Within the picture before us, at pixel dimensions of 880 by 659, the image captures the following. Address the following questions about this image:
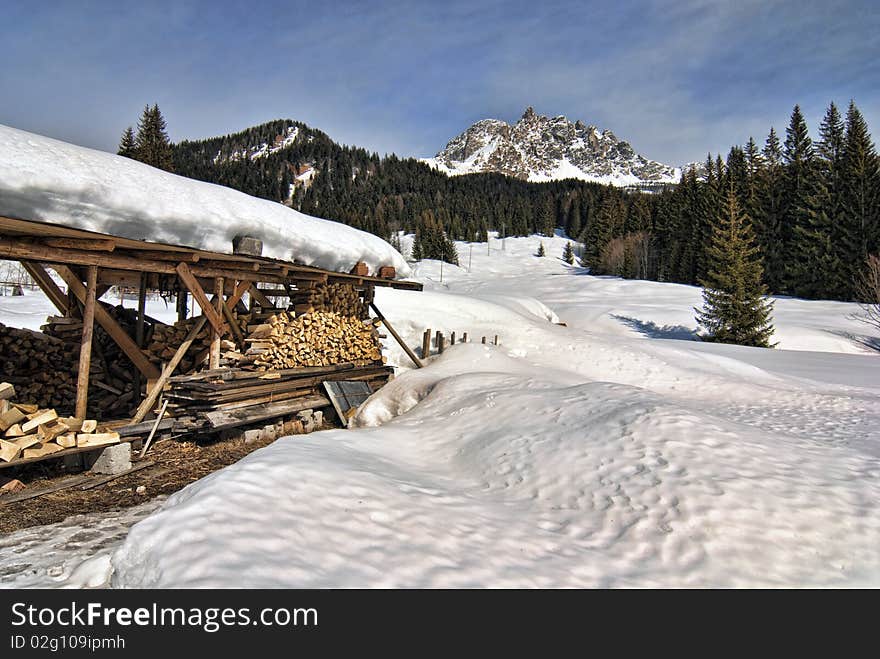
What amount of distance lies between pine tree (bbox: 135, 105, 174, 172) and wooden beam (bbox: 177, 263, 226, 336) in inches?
1913

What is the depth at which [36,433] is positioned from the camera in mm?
5832

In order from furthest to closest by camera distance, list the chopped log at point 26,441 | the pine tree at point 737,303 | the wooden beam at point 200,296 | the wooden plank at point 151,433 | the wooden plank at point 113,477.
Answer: the pine tree at point 737,303 < the wooden beam at point 200,296 < the wooden plank at point 151,433 < the wooden plank at point 113,477 < the chopped log at point 26,441

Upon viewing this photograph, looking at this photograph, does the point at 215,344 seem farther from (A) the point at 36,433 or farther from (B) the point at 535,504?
(B) the point at 535,504

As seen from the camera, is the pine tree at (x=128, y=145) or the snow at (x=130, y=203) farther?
the pine tree at (x=128, y=145)

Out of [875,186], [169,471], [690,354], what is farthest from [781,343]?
[169,471]

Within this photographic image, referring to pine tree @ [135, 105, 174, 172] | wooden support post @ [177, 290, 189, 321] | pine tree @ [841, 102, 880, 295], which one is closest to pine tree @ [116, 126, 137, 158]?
pine tree @ [135, 105, 174, 172]

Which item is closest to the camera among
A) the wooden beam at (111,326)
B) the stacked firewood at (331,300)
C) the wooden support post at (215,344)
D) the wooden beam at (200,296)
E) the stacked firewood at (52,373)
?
the wooden beam at (111,326)

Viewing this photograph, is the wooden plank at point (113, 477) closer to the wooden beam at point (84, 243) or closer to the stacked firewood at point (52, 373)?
the stacked firewood at point (52, 373)

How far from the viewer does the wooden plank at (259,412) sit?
26.3ft

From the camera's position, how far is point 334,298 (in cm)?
1148

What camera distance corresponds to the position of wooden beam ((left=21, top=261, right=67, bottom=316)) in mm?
7609

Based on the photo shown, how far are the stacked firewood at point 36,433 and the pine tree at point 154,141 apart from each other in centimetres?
5060

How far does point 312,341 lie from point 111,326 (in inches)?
161

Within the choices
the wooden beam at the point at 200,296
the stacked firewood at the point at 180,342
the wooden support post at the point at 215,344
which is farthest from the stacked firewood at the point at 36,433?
the stacked firewood at the point at 180,342
